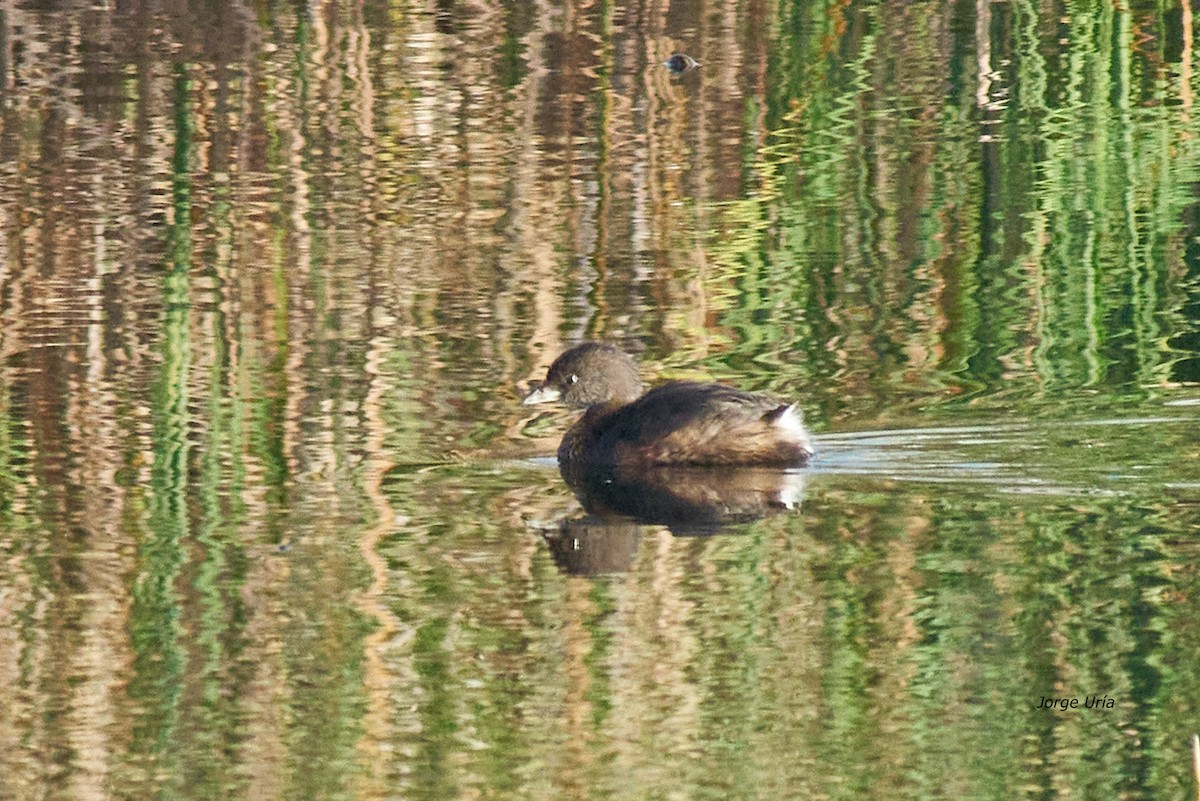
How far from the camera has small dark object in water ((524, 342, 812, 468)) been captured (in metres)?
6.93

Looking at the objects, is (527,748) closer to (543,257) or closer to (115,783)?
(115,783)

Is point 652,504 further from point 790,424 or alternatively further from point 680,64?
point 680,64

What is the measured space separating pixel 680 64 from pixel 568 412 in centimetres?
446

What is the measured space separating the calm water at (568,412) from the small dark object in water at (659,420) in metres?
0.11

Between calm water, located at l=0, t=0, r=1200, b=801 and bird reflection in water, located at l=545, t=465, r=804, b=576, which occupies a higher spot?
calm water, located at l=0, t=0, r=1200, b=801

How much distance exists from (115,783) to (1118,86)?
337 inches

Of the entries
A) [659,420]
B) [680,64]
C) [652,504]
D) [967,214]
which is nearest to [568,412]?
[659,420]

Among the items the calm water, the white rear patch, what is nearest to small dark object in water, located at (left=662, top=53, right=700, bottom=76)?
the calm water

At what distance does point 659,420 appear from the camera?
7227mm

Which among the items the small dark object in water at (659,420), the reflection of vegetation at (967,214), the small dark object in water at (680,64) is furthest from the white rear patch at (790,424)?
the small dark object in water at (680,64)

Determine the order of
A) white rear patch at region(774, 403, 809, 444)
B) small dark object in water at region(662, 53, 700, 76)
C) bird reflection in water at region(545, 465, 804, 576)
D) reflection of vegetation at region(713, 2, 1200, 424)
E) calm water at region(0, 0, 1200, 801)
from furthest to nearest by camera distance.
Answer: small dark object in water at region(662, 53, 700, 76)
reflection of vegetation at region(713, 2, 1200, 424)
white rear patch at region(774, 403, 809, 444)
bird reflection in water at region(545, 465, 804, 576)
calm water at region(0, 0, 1200, 801)

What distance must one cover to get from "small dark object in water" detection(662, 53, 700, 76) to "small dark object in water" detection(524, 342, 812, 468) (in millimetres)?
4711

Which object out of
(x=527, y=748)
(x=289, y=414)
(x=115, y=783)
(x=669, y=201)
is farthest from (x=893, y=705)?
(x=669, y=201)

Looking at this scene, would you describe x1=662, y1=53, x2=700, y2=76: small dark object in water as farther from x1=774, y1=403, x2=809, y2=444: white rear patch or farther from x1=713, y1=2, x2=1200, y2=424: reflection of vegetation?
x1=774, y1=403, x2=809, y2=444: white rear patch
